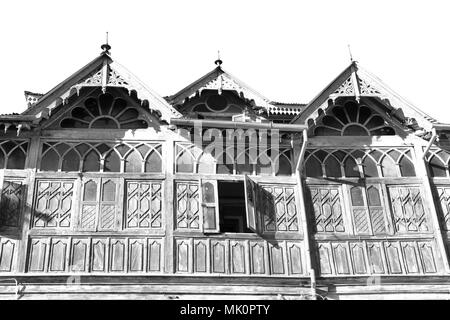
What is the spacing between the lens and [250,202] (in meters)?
15.9

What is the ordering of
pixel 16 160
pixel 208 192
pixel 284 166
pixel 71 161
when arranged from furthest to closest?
pixel 284 166
pixel 71 161
pixel 16 160
pixel 208 192

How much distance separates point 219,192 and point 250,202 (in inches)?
54.5

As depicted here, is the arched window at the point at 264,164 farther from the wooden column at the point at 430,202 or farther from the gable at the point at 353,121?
the wooden column at the point at 430,202

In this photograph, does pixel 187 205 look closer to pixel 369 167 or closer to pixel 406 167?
pixel 369 167

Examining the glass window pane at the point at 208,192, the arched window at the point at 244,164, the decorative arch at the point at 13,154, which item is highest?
the decorative arch at the point at 13,154

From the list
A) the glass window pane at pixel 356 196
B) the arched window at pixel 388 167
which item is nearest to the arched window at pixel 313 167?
the glass window pane at pixel 356 196

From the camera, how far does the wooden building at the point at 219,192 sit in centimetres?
1500

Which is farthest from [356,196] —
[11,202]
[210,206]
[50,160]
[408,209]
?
[11,202]

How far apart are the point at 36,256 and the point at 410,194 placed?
1035 cm

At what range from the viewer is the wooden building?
1500 centimetres

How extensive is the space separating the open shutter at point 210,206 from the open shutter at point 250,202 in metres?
0.83

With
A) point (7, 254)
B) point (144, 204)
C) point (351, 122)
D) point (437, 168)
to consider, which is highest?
point (351, 122)

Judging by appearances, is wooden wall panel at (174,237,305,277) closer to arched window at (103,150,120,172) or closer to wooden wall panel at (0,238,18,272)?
arched window at (103,150,120,172)

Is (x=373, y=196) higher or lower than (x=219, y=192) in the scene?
lower
